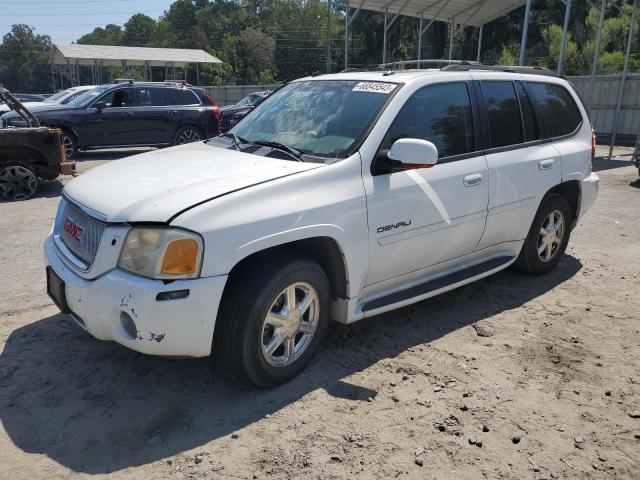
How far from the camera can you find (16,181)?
28.8 feet

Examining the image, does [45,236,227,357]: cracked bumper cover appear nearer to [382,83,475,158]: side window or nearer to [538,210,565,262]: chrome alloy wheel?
[382,83,475,158]: side window

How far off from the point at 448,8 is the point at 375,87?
15719 mm

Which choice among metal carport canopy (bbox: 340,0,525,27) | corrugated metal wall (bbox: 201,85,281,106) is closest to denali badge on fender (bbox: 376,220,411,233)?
metal carport canopy (bbox: 340,0,525,27)

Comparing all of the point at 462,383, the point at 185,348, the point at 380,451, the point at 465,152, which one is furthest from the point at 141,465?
the point at 465,152

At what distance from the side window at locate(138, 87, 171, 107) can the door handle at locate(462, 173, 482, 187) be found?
444 inches

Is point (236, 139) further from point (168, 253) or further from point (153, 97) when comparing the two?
point (153, 97)

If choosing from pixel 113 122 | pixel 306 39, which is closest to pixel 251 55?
pixel 306 39

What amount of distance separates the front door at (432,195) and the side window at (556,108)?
Answer: 1.06 meters

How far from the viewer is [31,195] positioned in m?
9.06

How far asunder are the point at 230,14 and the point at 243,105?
8509cm

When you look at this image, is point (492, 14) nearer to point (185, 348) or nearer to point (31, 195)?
point (31, 195)

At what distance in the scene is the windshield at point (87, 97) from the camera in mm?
13219

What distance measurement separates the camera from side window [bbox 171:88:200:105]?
14.2 m

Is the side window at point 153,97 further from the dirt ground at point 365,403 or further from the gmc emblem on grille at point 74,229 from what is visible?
the gmc emblem on grille at point 74,229
